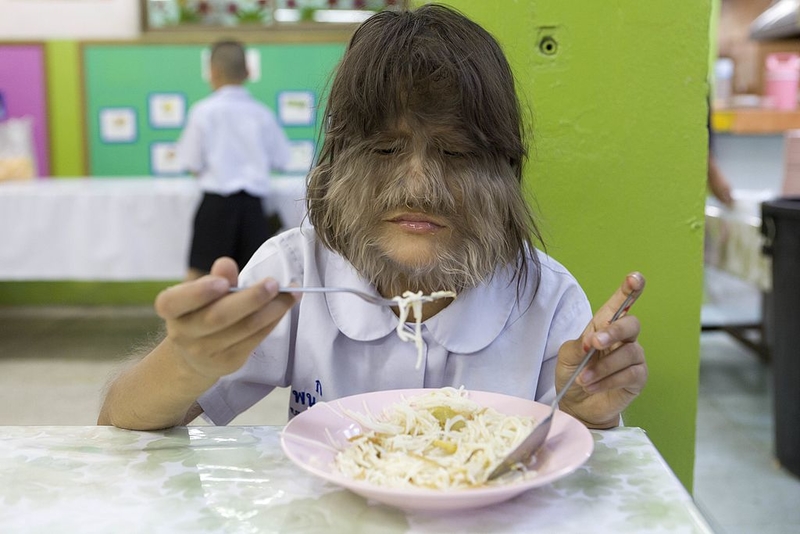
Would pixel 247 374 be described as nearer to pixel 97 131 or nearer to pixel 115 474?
pixel 115 474

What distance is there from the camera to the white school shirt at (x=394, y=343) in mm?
1241

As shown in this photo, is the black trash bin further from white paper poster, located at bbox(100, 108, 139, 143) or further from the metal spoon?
white paper poster, located at bbox(100, 108, 139, 143)

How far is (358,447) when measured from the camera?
0.94 meters

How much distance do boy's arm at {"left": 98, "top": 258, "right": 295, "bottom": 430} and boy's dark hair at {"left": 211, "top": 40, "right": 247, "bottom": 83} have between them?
355 centimetres

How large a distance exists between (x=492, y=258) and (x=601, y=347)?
247 millimetres

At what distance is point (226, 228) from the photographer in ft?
13.8

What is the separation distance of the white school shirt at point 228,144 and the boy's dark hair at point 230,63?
2.2 inches

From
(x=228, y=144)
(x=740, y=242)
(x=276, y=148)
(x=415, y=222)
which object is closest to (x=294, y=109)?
(x=276, y=148)

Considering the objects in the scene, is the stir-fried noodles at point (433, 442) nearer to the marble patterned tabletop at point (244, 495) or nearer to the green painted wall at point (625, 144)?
the marble patterned tabletop at point (244, 495)

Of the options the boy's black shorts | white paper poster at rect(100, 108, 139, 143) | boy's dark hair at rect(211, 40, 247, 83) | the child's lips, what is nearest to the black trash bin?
the child's lips

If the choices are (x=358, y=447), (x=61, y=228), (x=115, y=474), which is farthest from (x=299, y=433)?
(x=61, y=228)

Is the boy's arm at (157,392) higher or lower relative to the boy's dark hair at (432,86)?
lower

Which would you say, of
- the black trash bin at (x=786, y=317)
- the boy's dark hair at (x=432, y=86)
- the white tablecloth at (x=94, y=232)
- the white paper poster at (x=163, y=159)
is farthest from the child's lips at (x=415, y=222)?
the white paper poster at (x=163, y=159)

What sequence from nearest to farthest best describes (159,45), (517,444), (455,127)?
(517,444) < (455,127) < (159,45)
